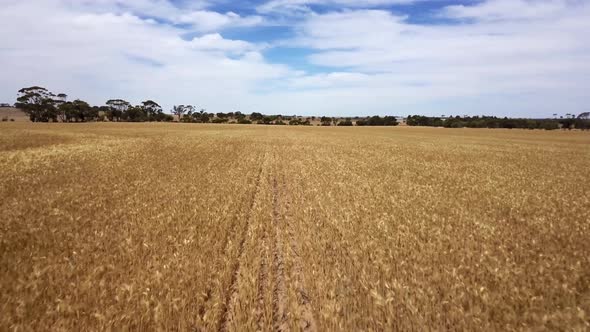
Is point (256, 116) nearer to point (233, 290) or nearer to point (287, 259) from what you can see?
point (287, 259)

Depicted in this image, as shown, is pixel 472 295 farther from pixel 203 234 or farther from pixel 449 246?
pixel 203 234

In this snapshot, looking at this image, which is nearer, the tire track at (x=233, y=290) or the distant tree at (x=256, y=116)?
the tire track at (x=233, y=290)

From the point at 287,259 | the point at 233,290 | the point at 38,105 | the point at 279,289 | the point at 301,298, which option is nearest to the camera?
the point at 301,298

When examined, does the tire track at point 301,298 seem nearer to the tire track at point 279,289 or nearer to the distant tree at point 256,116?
the tire track at point 279,289

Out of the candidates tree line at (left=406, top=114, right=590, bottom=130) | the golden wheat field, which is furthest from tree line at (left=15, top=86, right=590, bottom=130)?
the golden wheat field

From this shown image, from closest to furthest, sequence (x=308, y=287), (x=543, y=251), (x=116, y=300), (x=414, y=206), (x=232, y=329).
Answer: (x=232, y=329) → (x=116, y=300) → (x=308, y=287) → (x=543, y=251) → (x=414, y=206)

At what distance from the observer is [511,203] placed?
35.2 ft

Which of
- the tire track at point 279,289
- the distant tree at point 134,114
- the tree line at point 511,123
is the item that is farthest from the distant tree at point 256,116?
the tire track at point 279,289

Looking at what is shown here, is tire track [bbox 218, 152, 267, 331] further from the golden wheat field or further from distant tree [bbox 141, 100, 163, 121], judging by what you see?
distant tree [bbox 141, 100, 163, 121]

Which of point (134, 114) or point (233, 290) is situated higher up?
point (134, 114)

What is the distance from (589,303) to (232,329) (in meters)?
4.86

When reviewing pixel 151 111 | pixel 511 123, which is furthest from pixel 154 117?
pixel 511 123

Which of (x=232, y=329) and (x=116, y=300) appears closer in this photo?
(x=232, y=329)

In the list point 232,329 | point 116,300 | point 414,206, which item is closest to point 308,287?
point 232,329
